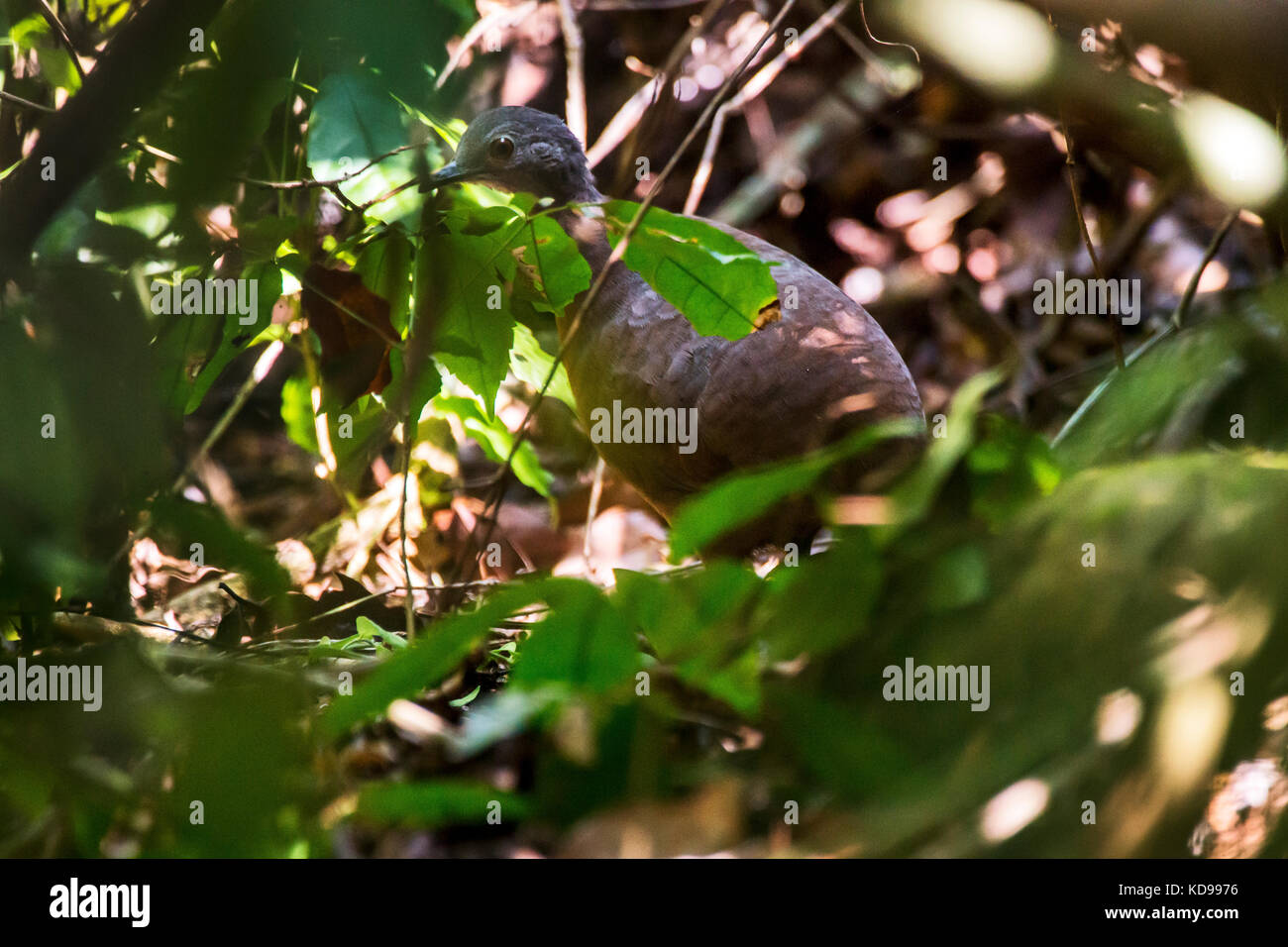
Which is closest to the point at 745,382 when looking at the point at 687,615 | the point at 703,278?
the point at 703,278

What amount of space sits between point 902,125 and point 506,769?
3595 millimetres

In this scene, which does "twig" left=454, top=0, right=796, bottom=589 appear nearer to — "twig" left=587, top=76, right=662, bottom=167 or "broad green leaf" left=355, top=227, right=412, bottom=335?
"broad green leaf" left=355, top=227, right=412, bottom=335

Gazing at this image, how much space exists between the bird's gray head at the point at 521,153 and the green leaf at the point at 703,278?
1.02 meters

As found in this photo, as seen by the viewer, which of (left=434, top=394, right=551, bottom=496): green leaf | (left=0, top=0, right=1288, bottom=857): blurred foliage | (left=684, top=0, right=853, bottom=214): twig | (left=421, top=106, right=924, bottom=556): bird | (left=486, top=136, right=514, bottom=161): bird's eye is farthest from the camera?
(left=684, top=0, right=853, bottom=214): twig

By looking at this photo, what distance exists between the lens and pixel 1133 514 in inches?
25.5

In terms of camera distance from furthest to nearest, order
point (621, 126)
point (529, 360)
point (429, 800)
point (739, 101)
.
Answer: point (739, 101), point (621, 126), point (529, 360), point (429, 800)

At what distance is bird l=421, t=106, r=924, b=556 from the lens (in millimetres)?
1702

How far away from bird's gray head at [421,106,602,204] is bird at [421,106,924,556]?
21cm

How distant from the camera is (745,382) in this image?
1.74 m

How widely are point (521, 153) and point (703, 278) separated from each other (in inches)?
43.5

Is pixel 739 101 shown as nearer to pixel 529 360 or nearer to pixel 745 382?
pixel 529 360

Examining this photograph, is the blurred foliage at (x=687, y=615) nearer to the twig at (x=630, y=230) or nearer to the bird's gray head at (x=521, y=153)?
the twig at (x=630, y=230)

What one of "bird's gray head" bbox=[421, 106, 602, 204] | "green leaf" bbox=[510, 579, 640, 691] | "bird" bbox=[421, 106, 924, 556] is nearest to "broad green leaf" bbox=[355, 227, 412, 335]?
"bird" bbox=[421, 106, 924, 556]
